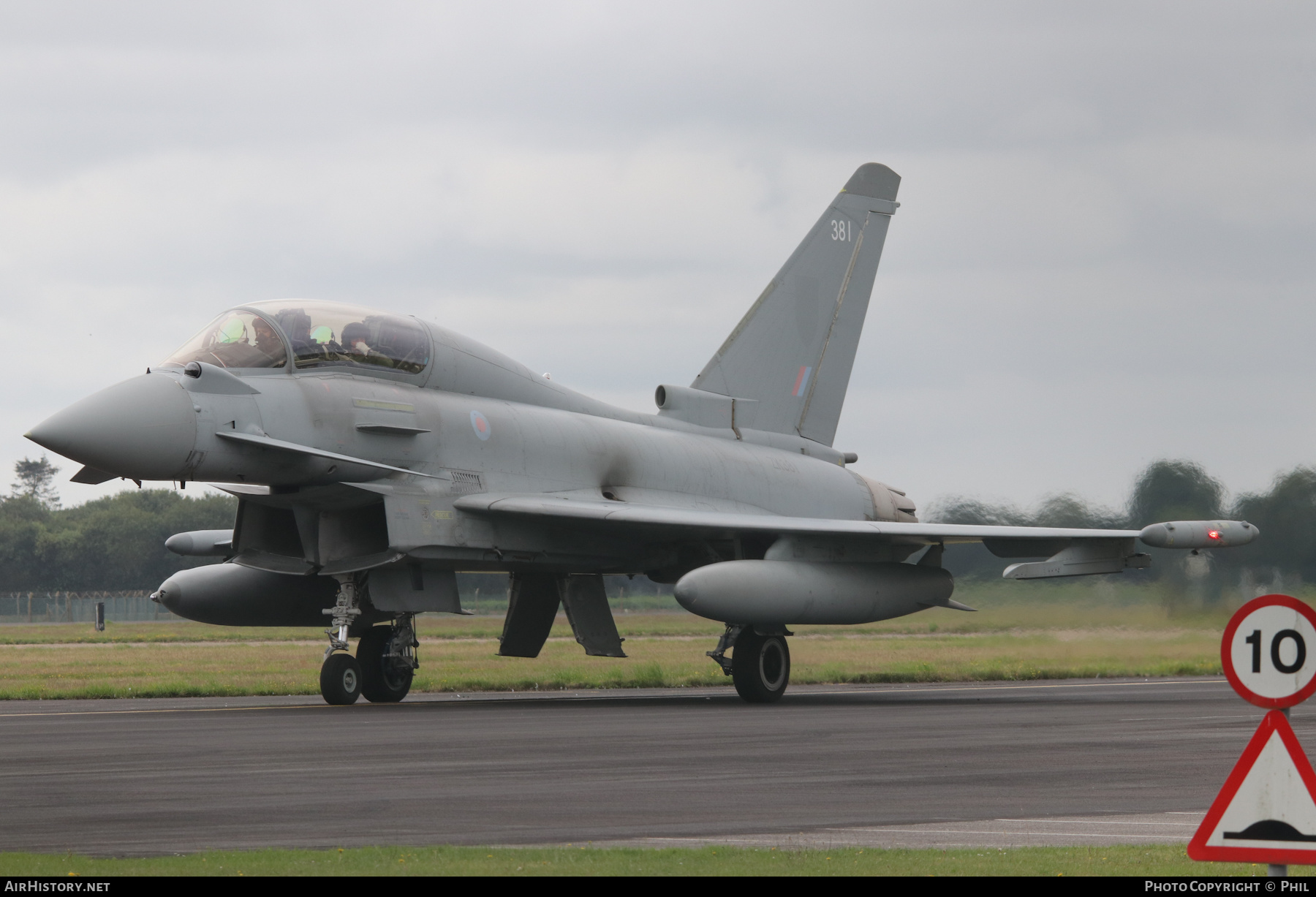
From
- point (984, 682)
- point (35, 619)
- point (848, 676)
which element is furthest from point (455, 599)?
point (35, 619)

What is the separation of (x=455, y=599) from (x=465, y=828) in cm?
910

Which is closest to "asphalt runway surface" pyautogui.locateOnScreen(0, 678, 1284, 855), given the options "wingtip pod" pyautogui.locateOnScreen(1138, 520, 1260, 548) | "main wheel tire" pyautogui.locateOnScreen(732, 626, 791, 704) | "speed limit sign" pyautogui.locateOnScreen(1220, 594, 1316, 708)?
"main wheel tire" pyautogui.locateOnScreen(732, 626, 791, 704)

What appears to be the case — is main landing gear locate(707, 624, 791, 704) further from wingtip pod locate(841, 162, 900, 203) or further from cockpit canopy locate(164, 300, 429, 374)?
wingtip pod locate(841, 162, 900, 203)

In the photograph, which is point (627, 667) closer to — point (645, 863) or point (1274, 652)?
point (645, 863)

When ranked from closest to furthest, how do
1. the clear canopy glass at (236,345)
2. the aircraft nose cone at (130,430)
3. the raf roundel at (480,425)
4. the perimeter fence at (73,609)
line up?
the aircraft nose cone at (130,430) → the clear canopy glass at (236,345) → the raf roundel at (480,425) → the perimeter fence at (73,609)

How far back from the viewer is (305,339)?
15.3 m

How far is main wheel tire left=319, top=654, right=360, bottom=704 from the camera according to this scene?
15.3m

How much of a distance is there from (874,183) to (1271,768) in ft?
60.2

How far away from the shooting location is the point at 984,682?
2133 cm

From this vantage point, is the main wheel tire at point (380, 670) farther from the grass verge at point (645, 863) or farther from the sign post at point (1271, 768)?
the sign post at point (1271, 768)

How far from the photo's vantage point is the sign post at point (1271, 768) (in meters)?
5.18

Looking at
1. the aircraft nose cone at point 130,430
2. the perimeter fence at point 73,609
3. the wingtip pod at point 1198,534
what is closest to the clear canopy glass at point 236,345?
the aircraft nose cone at point 130,430

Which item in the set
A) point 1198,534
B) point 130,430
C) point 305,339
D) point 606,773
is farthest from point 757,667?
point 606,773
